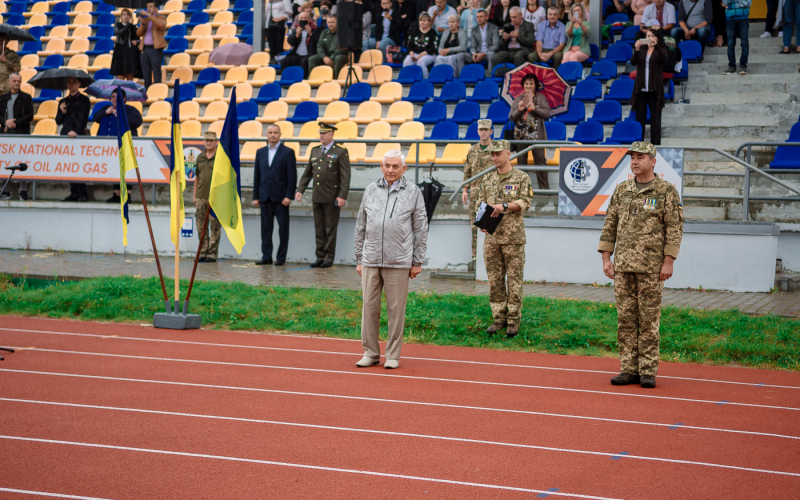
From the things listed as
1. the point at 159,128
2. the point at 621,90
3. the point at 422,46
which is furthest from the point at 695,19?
the point at 159,128

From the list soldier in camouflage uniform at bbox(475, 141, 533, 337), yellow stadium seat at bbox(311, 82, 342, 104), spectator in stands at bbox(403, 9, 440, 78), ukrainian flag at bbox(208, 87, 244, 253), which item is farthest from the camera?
yellow stadium seat at bbox(311, 82, 342, 104)

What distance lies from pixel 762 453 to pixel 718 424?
778mm

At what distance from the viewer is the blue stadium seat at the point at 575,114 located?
16609 millimetres

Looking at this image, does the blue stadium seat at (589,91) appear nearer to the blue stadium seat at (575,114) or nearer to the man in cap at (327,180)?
the blue stadium seat at (575,114)

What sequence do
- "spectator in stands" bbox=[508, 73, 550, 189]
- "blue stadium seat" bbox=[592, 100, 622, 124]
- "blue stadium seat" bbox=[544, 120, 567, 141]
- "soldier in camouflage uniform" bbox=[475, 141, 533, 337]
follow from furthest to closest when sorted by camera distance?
"blue stadium seat" bbox=[592, 100, 622, 124] → "blue stadium seat" bbox=[544, 120, 567, 141] → "spectator in stands" bbox=[508, 73, 550, 189] → "soldier in camouflage uniform" bbox=[475, 141, 533, 337]

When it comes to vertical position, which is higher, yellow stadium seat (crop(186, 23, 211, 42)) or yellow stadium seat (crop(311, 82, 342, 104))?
yellow stadium seat (crop(186, 23, 211, 42))

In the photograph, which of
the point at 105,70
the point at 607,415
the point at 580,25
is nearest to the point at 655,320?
the point at 607,415

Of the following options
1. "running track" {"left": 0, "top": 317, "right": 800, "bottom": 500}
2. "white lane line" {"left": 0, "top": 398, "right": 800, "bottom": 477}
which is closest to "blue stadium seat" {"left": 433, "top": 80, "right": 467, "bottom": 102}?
"running track" {"left": 0, "top": 317, "right": 800, "bottom": 500}

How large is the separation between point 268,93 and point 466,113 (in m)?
5.92

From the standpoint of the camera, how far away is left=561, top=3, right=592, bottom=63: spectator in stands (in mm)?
18141

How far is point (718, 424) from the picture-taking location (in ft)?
21.3

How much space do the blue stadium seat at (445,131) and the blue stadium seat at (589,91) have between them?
264cm

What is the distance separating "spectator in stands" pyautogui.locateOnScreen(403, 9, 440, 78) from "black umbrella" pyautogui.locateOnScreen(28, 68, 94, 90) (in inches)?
302

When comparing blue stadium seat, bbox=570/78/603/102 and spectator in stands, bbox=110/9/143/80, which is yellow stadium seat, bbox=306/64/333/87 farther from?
blue stadium seat, bbox=570/78/603/102
